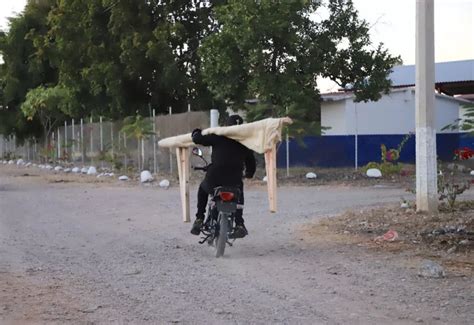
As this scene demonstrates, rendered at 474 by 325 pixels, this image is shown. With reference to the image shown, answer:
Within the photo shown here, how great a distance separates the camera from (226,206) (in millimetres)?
8203

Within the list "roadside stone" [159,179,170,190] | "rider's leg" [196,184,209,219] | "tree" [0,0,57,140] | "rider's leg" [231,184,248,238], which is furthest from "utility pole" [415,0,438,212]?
"tree" [0,0,57,140]

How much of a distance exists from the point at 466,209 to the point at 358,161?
11382 mm

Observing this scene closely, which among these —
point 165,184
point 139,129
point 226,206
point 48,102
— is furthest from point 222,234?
point 48,102

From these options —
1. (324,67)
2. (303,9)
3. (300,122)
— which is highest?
(303,9)

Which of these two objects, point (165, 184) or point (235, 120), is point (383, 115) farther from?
point (235, 120)

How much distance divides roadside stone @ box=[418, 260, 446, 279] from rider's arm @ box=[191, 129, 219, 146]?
2850 millimetres

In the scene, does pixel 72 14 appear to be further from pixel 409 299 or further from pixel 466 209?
pixel 409 299

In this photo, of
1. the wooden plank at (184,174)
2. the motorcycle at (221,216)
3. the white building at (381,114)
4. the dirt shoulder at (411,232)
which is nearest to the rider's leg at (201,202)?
the motorcycle at (221,216)

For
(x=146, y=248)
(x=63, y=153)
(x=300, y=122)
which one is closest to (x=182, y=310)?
(x=146, y=248)

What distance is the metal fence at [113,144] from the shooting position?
23656mm

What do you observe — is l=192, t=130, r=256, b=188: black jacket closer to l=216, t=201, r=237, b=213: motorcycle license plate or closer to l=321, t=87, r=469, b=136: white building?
l=216, t=201, r=237, b=213: motorcycle license plate

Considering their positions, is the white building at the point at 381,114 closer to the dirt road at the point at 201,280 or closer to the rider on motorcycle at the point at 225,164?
the dirt road at the point at 201,280

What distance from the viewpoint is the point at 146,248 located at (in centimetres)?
925

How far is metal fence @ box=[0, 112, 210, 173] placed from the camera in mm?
23656
